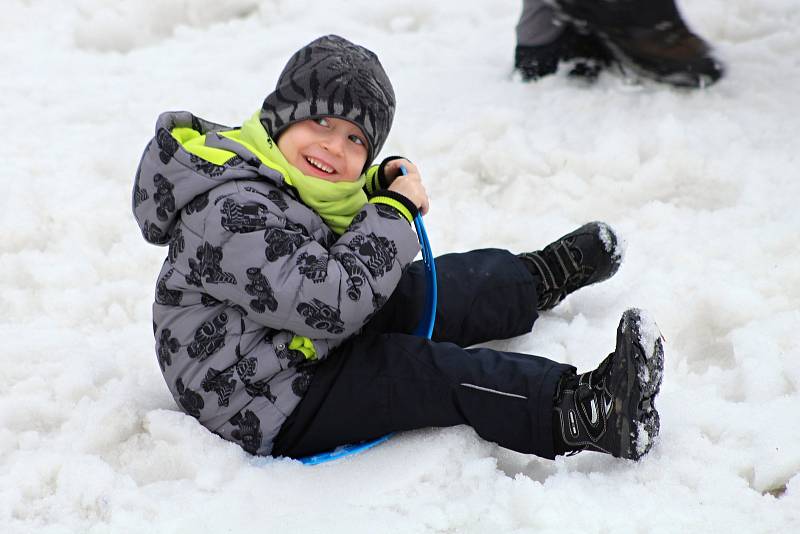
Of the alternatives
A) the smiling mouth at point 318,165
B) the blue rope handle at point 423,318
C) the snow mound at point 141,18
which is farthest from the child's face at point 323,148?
the snow mound at point 141,18

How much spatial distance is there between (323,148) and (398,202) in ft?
Result: 0.63

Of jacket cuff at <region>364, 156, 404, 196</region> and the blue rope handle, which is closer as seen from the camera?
the blue rope handle

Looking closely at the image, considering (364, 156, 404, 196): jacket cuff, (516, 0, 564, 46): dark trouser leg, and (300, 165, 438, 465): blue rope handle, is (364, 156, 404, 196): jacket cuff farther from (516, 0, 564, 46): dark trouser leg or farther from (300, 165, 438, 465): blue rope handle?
(516, 0, 564, 46): dark trouser leg

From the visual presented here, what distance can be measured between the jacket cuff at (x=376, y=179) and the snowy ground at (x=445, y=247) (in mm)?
526

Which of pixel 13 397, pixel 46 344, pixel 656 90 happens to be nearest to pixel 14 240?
pixel 46 344

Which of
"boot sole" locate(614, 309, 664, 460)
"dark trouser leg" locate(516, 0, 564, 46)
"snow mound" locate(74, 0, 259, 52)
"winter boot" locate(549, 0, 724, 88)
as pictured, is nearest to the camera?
"boot sole" locate(614, 309, 664, 460)

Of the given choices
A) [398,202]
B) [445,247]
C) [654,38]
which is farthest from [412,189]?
[654,38]

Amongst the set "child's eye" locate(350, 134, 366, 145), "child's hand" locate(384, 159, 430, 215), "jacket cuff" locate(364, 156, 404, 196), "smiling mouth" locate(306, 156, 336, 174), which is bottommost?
"jacket cuff" locate(364, 156, 404, 196)

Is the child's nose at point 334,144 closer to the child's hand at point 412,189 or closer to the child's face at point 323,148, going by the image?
the child's face at point 323,148

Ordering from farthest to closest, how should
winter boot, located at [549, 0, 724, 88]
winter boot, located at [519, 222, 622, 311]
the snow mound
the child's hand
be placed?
the snow mound < winter boot, located at [549, 0, 724, 88] < winter boot, located at [519, 222, 622, 311] < the child's hand

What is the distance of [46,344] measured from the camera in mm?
2033

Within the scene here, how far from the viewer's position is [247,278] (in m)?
1.59

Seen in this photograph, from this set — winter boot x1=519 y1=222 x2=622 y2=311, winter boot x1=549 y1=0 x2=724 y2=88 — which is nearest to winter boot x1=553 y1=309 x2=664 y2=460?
winter boot x1=519 y1=222 x2=622 y2=311

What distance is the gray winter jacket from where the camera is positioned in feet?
5.24
